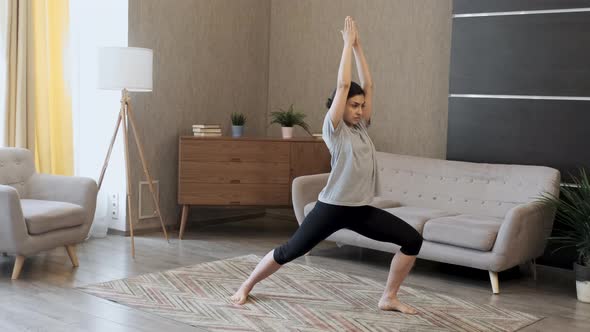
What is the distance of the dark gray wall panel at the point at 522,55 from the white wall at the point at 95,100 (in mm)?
2794

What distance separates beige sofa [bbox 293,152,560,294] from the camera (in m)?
4.73

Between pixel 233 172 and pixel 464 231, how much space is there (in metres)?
2.27

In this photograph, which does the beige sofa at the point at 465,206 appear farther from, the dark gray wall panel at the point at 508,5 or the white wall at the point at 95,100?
the white wall at the point at 95,100

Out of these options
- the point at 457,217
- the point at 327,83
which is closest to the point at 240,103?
the point at 327,83

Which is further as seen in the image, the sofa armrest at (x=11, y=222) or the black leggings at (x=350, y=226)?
the sofa armrest at (x=11, y=222)

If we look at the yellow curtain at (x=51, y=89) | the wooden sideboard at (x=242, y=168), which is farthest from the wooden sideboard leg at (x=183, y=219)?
the yellow curtain at (x=51, y=89)

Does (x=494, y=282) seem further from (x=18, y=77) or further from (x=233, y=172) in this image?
(x=18, y=77)

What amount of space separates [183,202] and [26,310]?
2.39 meters

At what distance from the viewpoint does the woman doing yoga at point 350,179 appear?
375 cm

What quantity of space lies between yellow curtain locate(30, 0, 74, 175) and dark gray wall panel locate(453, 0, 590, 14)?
Result: 3203 mm

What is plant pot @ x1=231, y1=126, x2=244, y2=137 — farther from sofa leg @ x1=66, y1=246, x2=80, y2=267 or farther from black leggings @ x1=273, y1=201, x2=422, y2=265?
black leggings @ x1=273, y1=201, x2=422, y2=265

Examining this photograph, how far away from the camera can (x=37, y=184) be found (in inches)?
209

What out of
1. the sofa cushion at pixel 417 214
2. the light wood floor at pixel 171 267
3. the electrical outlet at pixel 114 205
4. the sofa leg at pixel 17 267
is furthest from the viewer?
the electrical outlet at pixel 114 205

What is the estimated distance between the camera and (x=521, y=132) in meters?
5.57
